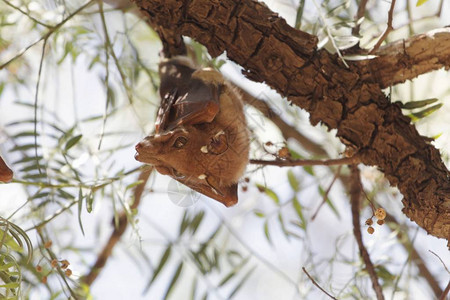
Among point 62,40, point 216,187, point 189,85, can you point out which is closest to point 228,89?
point 189,85

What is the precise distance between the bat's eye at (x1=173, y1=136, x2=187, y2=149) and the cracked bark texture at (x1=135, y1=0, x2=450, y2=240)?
0.16m

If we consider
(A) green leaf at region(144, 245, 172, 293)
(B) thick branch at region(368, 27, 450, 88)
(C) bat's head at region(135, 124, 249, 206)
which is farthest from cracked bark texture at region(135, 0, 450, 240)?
(A) green leaf at region(144, 245, 172, 293)

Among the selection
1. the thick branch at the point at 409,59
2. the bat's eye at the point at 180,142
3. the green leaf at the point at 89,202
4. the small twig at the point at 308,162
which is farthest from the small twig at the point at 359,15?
the green leaf at the point at 89,202

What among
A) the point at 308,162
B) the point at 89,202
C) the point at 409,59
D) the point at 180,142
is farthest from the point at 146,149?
the point at 409,59

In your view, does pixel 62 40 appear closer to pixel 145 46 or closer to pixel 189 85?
pixel 145 46

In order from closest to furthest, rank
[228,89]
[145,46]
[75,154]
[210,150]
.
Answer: [210,150], [228,89], [75,154], [145,46]

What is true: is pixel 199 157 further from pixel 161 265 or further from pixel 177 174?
pixel 161 265

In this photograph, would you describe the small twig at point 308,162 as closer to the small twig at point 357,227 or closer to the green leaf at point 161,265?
the small twig at point 357,227

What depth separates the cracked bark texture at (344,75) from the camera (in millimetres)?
878

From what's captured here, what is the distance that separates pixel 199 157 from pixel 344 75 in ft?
0.83

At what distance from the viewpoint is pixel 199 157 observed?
2.75 ft

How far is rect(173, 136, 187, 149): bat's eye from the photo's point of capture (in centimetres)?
82

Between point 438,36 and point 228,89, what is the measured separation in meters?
0.31

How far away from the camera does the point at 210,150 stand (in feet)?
2.77
